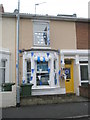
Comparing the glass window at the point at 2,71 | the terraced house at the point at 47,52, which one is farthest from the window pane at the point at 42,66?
the glass window at the point at 2,71

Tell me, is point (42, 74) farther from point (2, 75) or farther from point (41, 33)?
point (41, 33)

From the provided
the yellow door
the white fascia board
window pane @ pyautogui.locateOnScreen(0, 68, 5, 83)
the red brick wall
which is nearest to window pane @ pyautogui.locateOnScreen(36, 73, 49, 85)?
the yellow door

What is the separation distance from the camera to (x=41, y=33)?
14.0 meters

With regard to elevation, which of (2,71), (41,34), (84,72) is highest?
(41,34)

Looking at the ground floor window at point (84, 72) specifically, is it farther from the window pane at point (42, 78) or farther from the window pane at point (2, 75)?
the window pane at point (2, 75)

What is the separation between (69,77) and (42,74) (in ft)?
8.07

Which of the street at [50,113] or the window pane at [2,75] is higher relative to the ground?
the window pane at [2,75]

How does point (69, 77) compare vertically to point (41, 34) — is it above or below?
below

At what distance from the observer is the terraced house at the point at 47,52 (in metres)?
13.1

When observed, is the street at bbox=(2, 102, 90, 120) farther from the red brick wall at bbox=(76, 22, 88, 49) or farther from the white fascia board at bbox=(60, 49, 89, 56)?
the red brick wall at bbox=(76, 22, 88, 49)

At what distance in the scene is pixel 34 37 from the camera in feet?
45.2

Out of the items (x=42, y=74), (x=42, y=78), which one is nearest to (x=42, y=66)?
(x=42, y=74)

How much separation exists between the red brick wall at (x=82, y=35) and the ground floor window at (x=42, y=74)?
338cm

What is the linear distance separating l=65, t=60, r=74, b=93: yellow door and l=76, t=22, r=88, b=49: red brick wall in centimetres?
157
